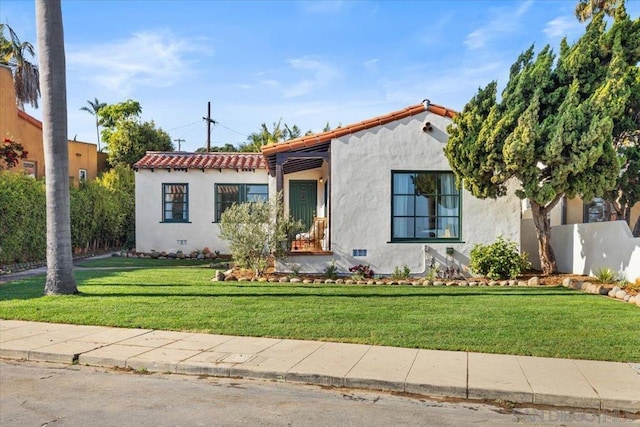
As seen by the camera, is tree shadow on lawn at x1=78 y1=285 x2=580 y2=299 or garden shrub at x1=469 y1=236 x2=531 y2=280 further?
garden shrub at x1=469 y1=236 x2=531 y2=280

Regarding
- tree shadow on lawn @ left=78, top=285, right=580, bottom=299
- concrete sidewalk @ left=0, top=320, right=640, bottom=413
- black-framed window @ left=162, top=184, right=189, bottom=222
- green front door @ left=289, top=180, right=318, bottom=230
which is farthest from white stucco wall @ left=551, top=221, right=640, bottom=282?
black-framed window @ left=162, top=184, right=189, bottom=222

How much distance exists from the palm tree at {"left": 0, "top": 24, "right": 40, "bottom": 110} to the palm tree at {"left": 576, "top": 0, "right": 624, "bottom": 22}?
2634 centimetres

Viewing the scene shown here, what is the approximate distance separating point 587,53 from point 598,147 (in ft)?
7.72

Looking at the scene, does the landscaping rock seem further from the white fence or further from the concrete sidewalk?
the concrete sidewalk

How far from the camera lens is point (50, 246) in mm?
Answer: 11016

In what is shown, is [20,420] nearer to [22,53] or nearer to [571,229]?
[571,229]

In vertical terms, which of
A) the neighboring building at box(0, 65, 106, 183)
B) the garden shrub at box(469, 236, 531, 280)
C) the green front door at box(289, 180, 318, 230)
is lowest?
the garden shrub at box(469, 236, 531, 280)

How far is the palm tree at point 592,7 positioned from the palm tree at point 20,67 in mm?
26342

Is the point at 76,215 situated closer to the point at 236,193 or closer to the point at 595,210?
the point at 236,193

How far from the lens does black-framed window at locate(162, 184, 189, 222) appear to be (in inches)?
842

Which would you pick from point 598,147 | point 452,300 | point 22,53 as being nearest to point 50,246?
point 452,300

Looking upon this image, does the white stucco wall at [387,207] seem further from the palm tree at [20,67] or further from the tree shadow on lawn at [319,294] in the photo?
the palm tree at [20,67]

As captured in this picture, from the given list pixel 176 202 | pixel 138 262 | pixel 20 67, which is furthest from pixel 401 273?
pixel 20 67

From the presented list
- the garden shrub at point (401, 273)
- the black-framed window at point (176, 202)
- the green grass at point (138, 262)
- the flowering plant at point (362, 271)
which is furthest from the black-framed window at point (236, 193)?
the garden shrub at point (401, 273)
